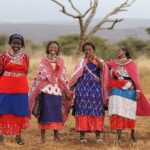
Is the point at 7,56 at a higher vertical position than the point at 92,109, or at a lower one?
higher

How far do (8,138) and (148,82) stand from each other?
10.1 meters

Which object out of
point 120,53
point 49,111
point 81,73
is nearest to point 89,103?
point 81,73

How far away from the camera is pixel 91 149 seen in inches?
360

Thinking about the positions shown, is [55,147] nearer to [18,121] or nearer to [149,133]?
[18,121]

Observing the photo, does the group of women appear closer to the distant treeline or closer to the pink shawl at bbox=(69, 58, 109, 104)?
the pink shawl at bbox=(69, 58, 109, 104)

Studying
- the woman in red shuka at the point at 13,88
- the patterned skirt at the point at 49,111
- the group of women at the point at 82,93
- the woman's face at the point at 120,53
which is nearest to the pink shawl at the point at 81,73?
the group of women at the point at 82,93

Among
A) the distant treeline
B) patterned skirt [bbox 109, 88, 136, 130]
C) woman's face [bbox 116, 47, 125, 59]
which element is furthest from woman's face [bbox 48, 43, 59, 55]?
the distant treeline

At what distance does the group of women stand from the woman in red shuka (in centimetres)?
1

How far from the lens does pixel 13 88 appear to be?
9.15 meters

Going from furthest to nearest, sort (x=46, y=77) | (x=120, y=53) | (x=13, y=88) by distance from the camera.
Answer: (x=120, y=53), (x=46, y=77), (x=13, y=88)

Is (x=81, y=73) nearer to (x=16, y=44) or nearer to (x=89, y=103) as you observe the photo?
(x=89, y=103)

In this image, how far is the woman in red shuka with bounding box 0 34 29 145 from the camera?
912 centimetres

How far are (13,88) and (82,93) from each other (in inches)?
43.8

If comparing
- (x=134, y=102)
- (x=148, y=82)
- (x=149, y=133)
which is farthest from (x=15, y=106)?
(x=148, y=82)
